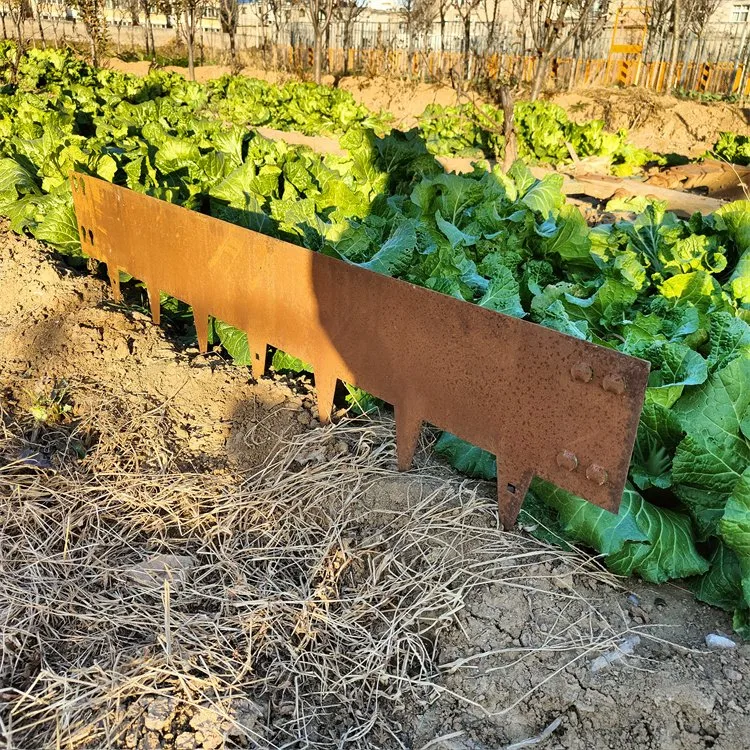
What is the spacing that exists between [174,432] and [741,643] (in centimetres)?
234

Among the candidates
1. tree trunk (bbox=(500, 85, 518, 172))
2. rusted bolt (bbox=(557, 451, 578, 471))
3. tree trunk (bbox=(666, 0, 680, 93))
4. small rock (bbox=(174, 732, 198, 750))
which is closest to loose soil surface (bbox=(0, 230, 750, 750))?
small rock (bbox=(174, 732, 198, 750))

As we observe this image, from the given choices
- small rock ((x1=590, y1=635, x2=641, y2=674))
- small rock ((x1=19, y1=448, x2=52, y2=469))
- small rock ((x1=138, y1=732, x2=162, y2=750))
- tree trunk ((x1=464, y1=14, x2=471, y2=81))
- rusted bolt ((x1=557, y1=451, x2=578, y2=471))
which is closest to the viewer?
small rock ((x1=138, y1=732, x2=162, y2=750))

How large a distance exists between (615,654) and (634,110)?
58.0ft

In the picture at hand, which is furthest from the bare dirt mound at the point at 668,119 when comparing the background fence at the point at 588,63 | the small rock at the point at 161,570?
the small rock at the point at 161,570

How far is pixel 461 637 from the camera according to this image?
7.09 ft

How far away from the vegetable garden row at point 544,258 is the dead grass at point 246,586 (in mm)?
353

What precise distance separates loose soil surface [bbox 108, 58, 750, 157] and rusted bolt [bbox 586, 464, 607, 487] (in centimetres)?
1324

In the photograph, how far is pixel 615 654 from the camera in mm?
2053

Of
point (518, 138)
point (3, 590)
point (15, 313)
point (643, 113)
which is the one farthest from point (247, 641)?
point (643, 113)

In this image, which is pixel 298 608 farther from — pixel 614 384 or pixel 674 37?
pixel 674 37

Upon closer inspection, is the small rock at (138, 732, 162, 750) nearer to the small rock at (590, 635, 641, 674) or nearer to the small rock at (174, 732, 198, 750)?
the small rock at (174, 732, 198, 750)

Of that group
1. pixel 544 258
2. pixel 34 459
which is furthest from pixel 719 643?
pixel 34 459

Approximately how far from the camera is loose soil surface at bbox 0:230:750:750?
1.90m

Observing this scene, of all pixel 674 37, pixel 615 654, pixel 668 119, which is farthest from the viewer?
pixel 674 37
